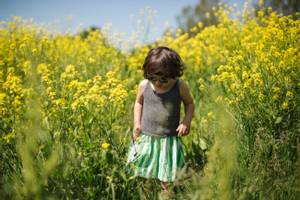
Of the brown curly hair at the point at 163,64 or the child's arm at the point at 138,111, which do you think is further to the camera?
the child's arm at the point at 138,111

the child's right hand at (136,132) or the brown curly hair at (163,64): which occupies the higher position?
the brown curly hair at (163,64)

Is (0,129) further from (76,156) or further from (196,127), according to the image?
(196,127)

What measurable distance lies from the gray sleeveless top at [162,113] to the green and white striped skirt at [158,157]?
0.05m

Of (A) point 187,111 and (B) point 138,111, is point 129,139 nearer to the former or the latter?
(B) point 138,111

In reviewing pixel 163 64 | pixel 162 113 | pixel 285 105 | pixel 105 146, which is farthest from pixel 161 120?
pixel 285 105

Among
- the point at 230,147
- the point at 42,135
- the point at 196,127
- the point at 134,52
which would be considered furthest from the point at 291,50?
the point at 134,52

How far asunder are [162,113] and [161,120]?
48mm

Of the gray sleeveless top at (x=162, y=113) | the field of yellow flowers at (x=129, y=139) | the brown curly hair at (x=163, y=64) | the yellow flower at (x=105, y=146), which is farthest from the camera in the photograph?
the gray sleeveless top at (x=162, y=113)

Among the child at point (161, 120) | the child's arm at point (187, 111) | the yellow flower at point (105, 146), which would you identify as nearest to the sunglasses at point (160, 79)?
the child at point (161, 120)

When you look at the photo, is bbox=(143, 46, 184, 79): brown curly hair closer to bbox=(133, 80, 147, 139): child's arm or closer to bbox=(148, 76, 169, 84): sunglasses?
bbox=(148, 76, 169, 84): sunglasses

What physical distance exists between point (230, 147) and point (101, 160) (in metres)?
0.79

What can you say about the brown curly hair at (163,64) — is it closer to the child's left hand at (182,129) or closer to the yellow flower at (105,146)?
the child's left hand at (182,129)

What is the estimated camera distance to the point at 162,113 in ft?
7.56

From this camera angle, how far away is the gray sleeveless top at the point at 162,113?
2.29 m
